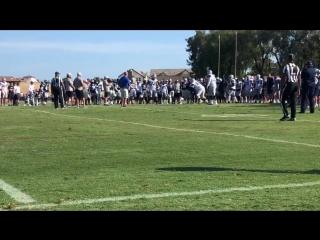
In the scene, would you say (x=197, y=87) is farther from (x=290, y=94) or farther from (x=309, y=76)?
(x=290, y=94)

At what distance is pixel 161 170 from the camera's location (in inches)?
326

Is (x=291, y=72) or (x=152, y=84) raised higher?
(x=291, y=72)

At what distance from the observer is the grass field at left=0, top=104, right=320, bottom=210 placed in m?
6.12

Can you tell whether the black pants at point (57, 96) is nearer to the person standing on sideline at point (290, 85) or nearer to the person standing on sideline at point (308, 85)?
the person standing on sideline at point (308, 85)

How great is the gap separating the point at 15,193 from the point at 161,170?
2.36 m

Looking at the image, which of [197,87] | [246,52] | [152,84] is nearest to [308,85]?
[197,87]

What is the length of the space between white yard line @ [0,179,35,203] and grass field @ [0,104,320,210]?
10 mm

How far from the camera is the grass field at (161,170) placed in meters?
6.12

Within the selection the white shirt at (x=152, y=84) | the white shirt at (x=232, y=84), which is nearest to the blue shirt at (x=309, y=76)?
the white shirt at (x=232, y=84)

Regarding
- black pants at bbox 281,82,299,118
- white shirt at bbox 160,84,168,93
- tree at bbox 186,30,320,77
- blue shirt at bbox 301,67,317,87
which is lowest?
white shirt at bbox 160,84,168,93

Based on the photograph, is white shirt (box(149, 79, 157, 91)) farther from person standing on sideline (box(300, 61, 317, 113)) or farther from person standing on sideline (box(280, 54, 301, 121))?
person standing on sideline (box(280, 54, 301, 121))

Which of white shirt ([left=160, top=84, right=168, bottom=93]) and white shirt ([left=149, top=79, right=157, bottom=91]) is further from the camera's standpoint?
white shirt ([left=160, top=84, right=168, bottom=93])

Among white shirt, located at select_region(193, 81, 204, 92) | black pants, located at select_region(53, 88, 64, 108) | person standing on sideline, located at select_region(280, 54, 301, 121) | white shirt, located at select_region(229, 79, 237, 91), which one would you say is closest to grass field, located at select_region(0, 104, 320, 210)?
person standing on sideline, located at select_region(280, 54, 301, 121)
